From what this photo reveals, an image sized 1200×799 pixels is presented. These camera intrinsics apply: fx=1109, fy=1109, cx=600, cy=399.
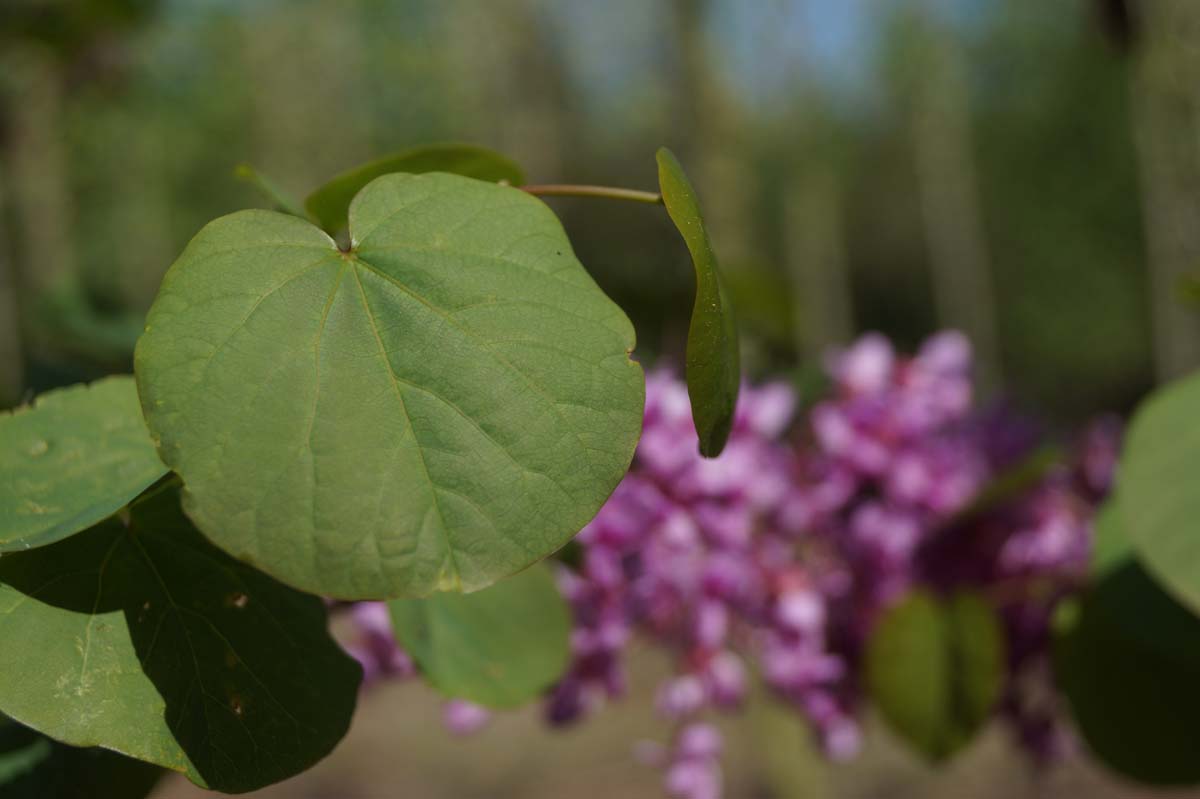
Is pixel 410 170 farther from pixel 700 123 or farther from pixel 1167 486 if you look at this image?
pixel 700 123

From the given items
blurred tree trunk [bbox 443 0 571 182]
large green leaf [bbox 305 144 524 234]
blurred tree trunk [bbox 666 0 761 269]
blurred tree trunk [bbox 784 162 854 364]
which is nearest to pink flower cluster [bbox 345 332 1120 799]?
large green leaf [bbox 305 144 524 234]

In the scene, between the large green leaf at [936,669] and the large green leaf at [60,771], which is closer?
the large green leaf at [60,771]

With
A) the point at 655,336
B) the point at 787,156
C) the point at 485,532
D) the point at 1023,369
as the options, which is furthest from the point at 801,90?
the point at 485,532

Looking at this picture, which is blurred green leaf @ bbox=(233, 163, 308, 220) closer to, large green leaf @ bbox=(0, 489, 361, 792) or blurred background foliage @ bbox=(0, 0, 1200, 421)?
large green leaf @ bbox=(0, 489, 361, 792)

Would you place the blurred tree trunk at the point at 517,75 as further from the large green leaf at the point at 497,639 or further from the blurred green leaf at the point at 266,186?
the blurred green leaf at the point at 266,186

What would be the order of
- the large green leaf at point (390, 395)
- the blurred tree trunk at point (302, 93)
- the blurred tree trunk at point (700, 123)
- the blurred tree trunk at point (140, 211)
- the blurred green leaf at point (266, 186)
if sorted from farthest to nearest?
the blurred tree trunk at point (140, 211) → the blurred tree trunk at point (302, 93) → the blurred tree trunk at point (700, 123) → the blurred green leaf at point (266, 186) → the large green leaf at point (390, 395)

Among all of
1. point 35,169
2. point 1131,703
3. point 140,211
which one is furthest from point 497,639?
point 140,211

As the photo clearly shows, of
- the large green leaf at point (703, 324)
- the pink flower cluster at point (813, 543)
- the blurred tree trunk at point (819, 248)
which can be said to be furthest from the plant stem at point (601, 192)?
the blurred tree trunk at point (819, 248)
